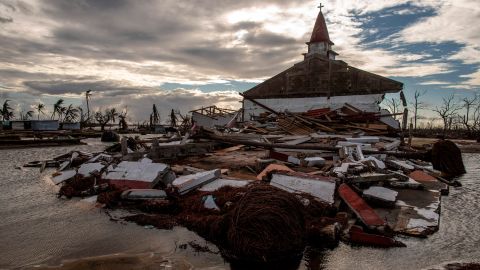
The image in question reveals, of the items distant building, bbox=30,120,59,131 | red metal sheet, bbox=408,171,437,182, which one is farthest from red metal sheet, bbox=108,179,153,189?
distant building, bbox=30,120,59,131

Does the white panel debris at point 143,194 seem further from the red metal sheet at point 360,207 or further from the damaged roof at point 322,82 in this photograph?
the damaged roof at point 322,82

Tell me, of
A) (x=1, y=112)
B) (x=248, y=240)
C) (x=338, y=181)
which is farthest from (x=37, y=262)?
(x=1, y=112)

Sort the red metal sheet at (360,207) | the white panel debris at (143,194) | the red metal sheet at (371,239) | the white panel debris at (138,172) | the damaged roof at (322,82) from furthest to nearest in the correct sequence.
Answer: the damaged roof at (322,82), the white panel debris at (138,172), the white panel debris at (143,194), the red metal sheet at (360,207), the red metal sheet at (371,239)

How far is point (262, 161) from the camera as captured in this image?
8.00 metres

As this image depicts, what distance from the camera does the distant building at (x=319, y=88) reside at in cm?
2270

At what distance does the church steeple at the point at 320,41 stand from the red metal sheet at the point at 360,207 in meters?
28.3

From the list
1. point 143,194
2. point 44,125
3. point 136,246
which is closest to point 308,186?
point 136,246

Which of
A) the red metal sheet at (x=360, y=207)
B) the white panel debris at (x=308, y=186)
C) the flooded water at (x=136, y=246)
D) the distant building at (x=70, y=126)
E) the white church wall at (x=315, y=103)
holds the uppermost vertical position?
the white church wall at (x=315, y=103)

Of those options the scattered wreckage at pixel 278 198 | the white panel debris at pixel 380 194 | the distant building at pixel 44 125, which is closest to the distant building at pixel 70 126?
the distant building at pixel 44 125

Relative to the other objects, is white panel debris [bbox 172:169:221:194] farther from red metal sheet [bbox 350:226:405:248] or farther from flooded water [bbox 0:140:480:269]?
red metal sheet [bbox 350:226:405:248]

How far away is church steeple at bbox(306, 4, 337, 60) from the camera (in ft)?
105

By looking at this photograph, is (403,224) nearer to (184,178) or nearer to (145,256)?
(145,256)

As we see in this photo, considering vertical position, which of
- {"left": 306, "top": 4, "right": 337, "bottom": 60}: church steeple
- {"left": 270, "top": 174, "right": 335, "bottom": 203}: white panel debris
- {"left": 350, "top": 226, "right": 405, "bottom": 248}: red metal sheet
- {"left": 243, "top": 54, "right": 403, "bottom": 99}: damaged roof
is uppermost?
{"left": 306, "top": 4, "right": 337, "bottom": 60}: church steeple

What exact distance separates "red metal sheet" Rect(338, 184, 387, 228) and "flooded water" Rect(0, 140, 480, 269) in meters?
0.43
